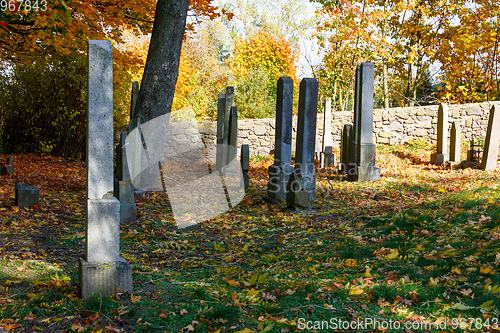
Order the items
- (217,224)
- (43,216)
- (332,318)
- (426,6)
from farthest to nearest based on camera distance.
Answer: (426,6)
(217,224)
(43,216)
(332,318)

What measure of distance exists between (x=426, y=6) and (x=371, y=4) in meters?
2.23

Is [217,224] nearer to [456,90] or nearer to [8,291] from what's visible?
[8,291]

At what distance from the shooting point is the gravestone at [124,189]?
591cm

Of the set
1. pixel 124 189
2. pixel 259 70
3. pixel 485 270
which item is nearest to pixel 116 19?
pixel 124 189

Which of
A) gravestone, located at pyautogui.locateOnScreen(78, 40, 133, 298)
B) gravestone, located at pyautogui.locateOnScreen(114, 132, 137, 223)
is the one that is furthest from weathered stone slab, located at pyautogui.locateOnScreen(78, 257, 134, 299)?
gravestone, located at pyautogui.locateOnScreen(114, 132, 137, 223)

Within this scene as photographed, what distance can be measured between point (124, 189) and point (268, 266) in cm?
266

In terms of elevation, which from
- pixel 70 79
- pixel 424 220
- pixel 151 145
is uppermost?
pixel 70 79

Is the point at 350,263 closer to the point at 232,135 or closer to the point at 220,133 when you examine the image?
the point at 232,135

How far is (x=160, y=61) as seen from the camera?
7.70m

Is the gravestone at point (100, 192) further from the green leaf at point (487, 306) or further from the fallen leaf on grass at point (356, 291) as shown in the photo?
the green leaf at point (487, 306)

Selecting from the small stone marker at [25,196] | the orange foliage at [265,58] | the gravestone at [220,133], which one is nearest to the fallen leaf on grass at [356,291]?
the small stone marker at [25,196]

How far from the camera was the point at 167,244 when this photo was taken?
5.11m

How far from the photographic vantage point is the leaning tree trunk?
7664 millimetres

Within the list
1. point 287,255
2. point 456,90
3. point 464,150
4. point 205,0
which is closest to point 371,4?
point 456,90
